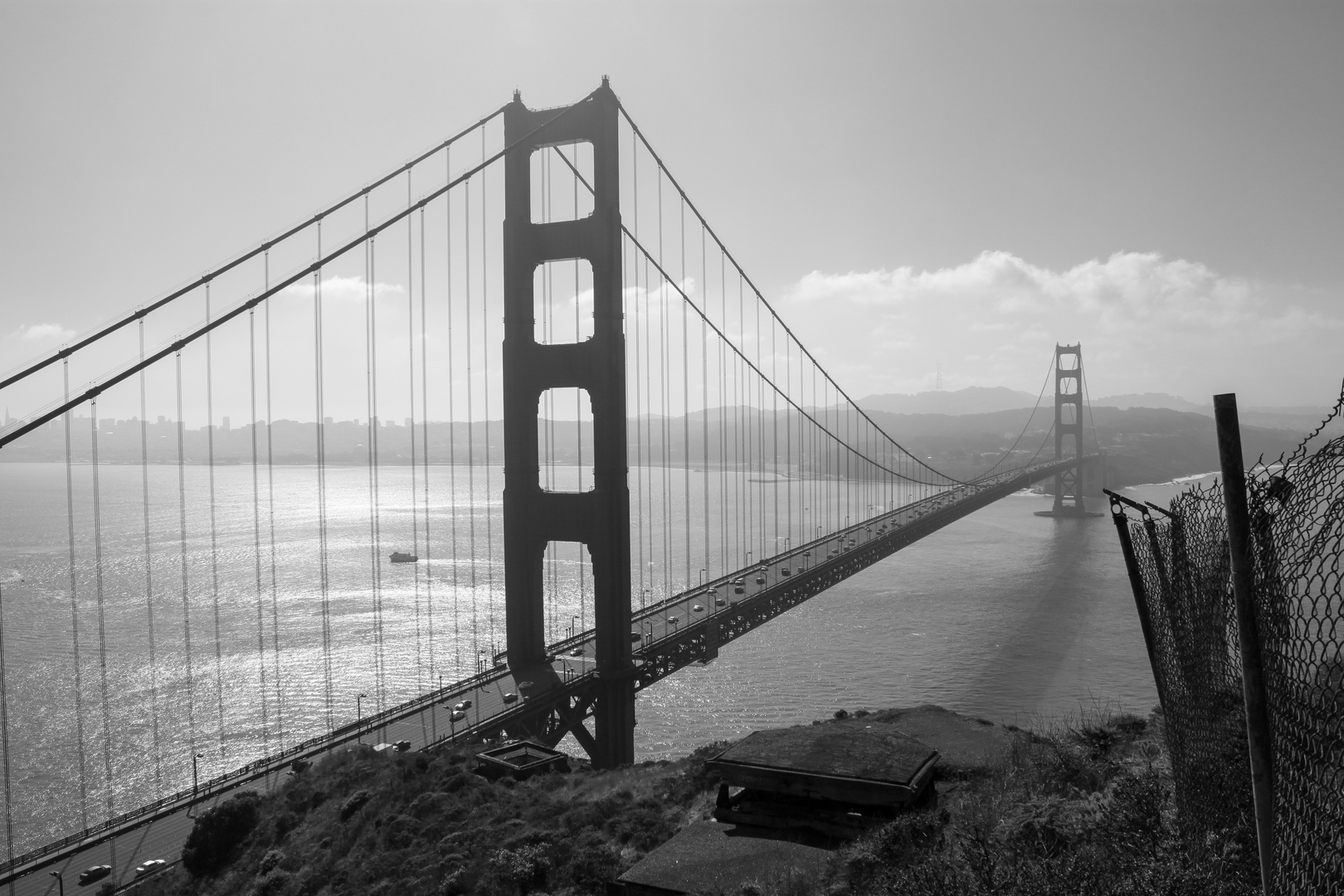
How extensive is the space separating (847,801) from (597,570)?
10.4 m

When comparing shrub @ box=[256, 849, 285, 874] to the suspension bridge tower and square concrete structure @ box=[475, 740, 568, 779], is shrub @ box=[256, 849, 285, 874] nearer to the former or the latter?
square concrete structure @ box=[475, 740, 568, 779]

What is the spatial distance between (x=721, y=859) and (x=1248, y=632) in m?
5.38

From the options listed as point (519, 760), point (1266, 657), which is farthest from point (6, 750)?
point (1266, 657)

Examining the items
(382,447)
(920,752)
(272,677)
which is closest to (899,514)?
(272,677)

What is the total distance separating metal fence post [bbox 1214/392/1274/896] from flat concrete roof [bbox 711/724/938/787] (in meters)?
5.24

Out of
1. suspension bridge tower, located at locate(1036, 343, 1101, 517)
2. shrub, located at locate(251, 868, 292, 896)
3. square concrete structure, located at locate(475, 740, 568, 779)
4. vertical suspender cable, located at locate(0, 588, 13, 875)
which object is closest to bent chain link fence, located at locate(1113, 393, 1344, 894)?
shrub, located at locate(251, 868, 292, 896)

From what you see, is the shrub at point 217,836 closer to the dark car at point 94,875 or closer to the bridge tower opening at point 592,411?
the dark car at point 94,875

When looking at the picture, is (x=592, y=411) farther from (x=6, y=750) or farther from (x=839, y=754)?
(x=6, y=750)

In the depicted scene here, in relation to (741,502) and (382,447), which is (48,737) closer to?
(741,502)

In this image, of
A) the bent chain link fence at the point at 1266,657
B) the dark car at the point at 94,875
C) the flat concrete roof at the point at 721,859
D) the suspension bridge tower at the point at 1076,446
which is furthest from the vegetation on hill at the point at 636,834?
the suspension bridge tower at the point at 1076,446

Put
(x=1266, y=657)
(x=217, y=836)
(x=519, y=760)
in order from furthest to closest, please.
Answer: (x=519, y=760), (x=217, y=836), (x=1266, y=657)

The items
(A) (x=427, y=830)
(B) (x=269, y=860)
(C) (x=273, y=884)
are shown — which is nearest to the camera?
(C) (x=273, y=884)

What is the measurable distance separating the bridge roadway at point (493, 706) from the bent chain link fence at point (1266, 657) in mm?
10461

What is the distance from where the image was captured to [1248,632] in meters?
2.23
